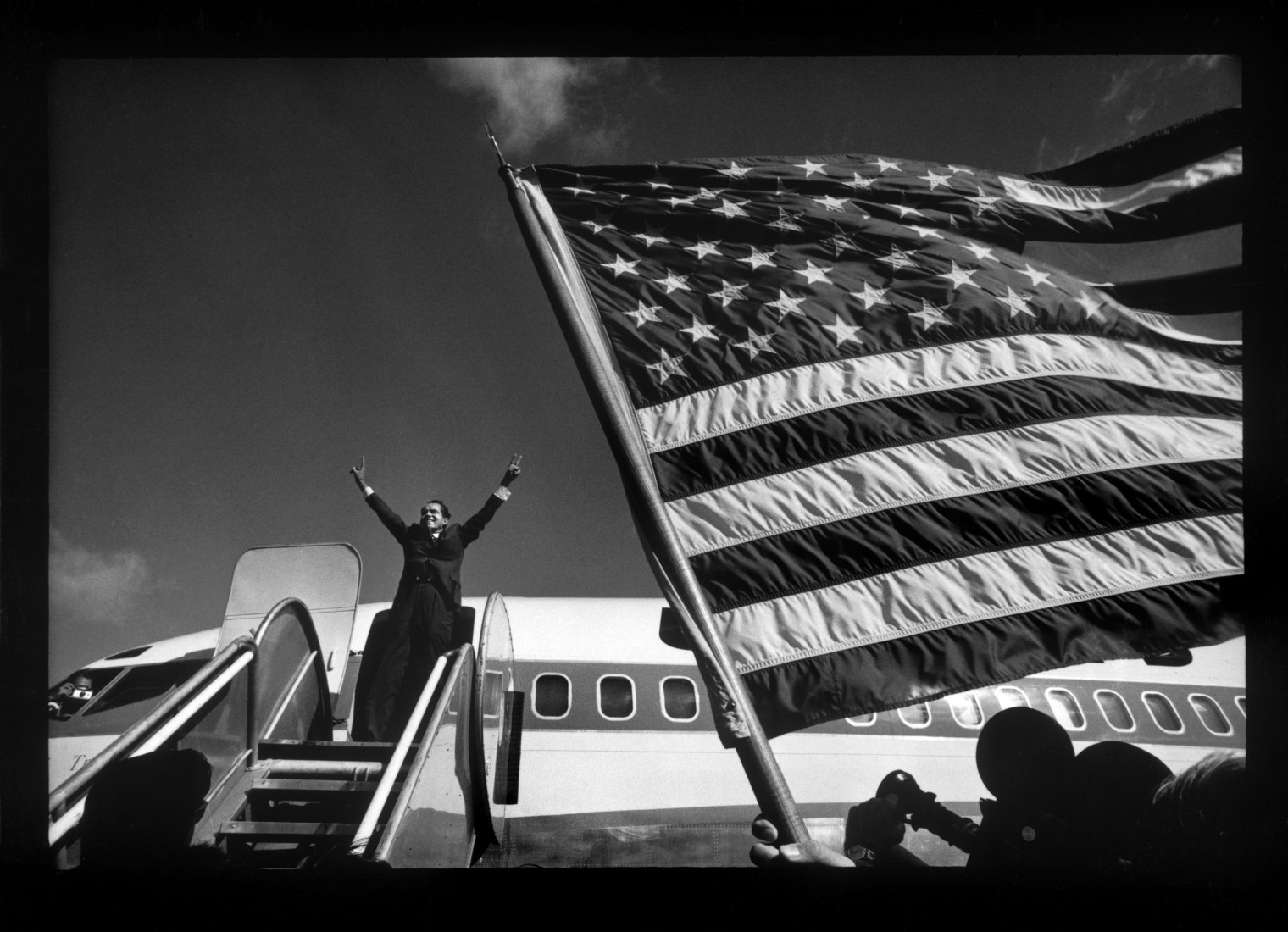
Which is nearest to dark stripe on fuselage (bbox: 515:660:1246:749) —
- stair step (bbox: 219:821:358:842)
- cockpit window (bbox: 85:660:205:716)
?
cockpit window (bbox: 85:660:205:716)

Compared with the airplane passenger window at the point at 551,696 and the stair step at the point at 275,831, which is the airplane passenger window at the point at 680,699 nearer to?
the airplane passenger window at the point at 551,696

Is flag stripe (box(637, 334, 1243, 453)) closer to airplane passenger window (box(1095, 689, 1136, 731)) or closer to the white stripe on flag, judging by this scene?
the white stripe on flag

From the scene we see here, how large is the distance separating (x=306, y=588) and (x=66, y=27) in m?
3.17

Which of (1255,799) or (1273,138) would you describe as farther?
(1273,138)

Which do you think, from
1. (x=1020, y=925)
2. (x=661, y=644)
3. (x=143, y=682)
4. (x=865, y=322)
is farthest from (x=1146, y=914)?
Result: (x=143, y=682)

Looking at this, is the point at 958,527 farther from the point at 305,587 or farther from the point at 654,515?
the point at 305,587

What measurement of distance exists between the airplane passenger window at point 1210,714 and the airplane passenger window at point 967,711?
217 cm

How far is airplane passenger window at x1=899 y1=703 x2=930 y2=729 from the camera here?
827 centimetres

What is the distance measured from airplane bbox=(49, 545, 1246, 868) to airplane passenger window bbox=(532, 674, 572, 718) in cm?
1

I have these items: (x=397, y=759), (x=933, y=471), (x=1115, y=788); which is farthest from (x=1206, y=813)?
(x=397, y=759)

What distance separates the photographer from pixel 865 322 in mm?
4398

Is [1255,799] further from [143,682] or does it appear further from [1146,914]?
[143,682]

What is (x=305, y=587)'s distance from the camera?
6195 millimetres

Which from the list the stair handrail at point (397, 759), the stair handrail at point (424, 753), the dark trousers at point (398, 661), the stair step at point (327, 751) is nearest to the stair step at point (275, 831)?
the stair step at point (327, 751)
